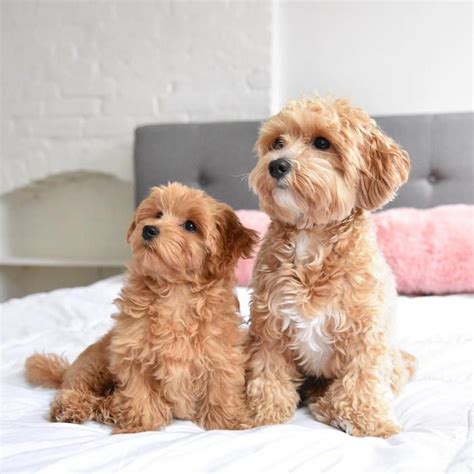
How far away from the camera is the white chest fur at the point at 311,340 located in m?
1.12

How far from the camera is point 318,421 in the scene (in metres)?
1.17

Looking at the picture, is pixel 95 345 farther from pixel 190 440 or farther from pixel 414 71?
pixel 414 71

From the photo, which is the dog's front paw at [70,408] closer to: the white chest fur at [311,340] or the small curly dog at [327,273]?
the small curly dog at [327,273]

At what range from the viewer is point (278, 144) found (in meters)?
1.23

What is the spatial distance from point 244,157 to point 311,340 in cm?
155

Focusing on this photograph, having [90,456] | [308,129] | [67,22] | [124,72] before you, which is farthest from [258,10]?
[90,456]

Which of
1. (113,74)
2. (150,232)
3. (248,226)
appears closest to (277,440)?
(150,232)

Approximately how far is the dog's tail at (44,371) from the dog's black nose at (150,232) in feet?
1.67

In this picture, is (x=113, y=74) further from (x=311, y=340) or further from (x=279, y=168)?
(x=311, y=340)

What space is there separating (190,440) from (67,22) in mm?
2767

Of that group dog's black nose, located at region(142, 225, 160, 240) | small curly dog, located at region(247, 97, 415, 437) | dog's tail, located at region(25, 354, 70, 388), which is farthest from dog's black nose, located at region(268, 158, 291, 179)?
dog's tail, located at region(25, 354, 70, 388)

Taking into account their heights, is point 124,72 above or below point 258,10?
below

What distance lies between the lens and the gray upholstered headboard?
2.33m

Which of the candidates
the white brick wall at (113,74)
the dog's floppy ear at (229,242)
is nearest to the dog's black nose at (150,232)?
the dog's floppy ear at (229,242)
